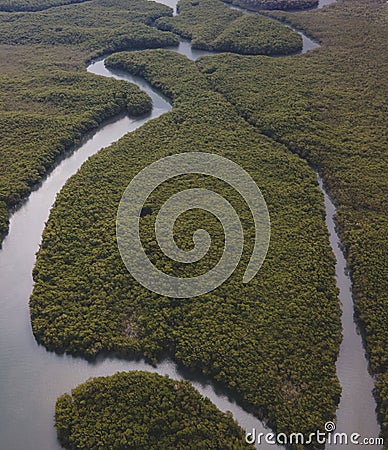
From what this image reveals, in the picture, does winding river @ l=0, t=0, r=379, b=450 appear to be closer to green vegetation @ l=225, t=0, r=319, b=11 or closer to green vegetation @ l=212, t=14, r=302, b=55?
green vegetation @ l=212, t=14, r=302, b=55

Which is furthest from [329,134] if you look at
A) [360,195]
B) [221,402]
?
[221,402]

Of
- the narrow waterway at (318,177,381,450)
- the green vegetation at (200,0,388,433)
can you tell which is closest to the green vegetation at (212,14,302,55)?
the green vegetation at (200,0,388,433)

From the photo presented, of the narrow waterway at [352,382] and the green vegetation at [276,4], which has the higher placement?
the green vegetation at [276,4]

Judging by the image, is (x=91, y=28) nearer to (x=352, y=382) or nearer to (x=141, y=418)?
(x=141, y=418)

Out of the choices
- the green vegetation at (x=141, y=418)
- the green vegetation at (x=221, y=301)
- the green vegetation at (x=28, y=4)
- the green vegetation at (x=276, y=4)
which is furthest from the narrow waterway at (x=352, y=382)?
the green vegetation at (x=28, y=4)

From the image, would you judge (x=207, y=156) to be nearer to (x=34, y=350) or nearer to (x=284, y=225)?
(x=284, y=225)

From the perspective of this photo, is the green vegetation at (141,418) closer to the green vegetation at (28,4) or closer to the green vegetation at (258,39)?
the green vegetation at (258,39)

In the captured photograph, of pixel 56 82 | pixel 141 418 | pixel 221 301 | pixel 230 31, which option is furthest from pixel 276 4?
pixel 141 418
